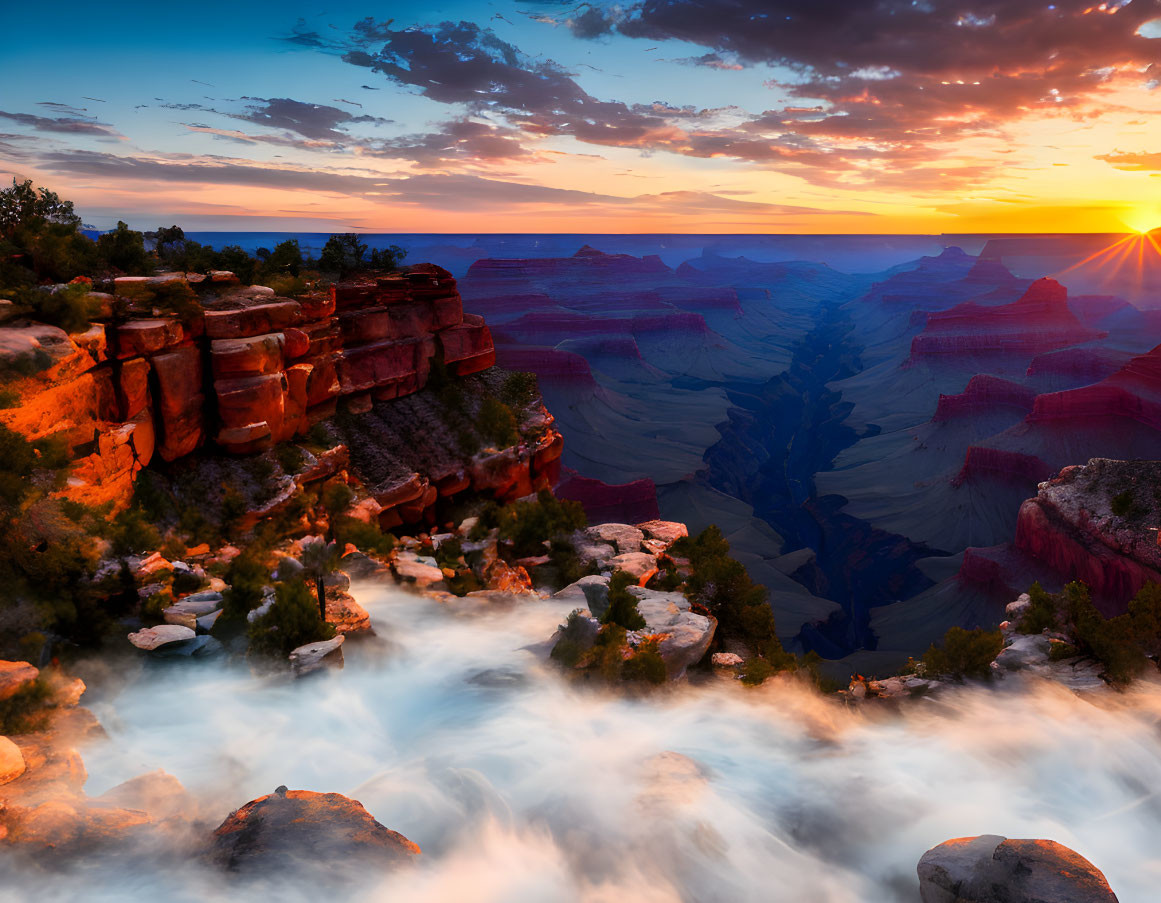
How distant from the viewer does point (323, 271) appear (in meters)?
37.2

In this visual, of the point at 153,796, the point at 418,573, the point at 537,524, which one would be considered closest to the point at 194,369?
the point at 418,573

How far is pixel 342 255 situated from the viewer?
125ft

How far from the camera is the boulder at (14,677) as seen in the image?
1028cm

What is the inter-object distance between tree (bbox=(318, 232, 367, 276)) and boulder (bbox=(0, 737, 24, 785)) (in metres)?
31.8

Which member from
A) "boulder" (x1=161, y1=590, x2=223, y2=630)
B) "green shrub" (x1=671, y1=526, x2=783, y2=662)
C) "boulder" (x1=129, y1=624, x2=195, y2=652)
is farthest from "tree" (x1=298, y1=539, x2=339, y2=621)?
"green shrub" (x1=671, y1=526, x2=783, y2=662)

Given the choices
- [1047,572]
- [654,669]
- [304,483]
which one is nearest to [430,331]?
[304,483]

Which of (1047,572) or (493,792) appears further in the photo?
(1047,572)

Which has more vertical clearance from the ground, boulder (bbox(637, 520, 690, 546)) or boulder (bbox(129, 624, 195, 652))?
boulder (bbox(129, 624, 195, 652))

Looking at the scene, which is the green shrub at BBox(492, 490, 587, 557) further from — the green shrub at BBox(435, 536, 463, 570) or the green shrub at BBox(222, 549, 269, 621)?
the green shrub at BBox(222, 549, 269, 621)

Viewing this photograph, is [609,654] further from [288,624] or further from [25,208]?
[25,208]

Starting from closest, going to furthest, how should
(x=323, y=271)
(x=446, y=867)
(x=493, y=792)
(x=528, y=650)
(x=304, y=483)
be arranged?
1. (x=446, y=867)
2. (x=493, y=792)
3. (x=528, y=650)
4. (x=304, y=483)
5. (x=323, y=271)

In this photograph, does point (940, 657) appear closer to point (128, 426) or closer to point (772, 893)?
point (772, 893)

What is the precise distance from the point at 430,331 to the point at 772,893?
33.4m

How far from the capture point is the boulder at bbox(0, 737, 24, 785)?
8906 mm
